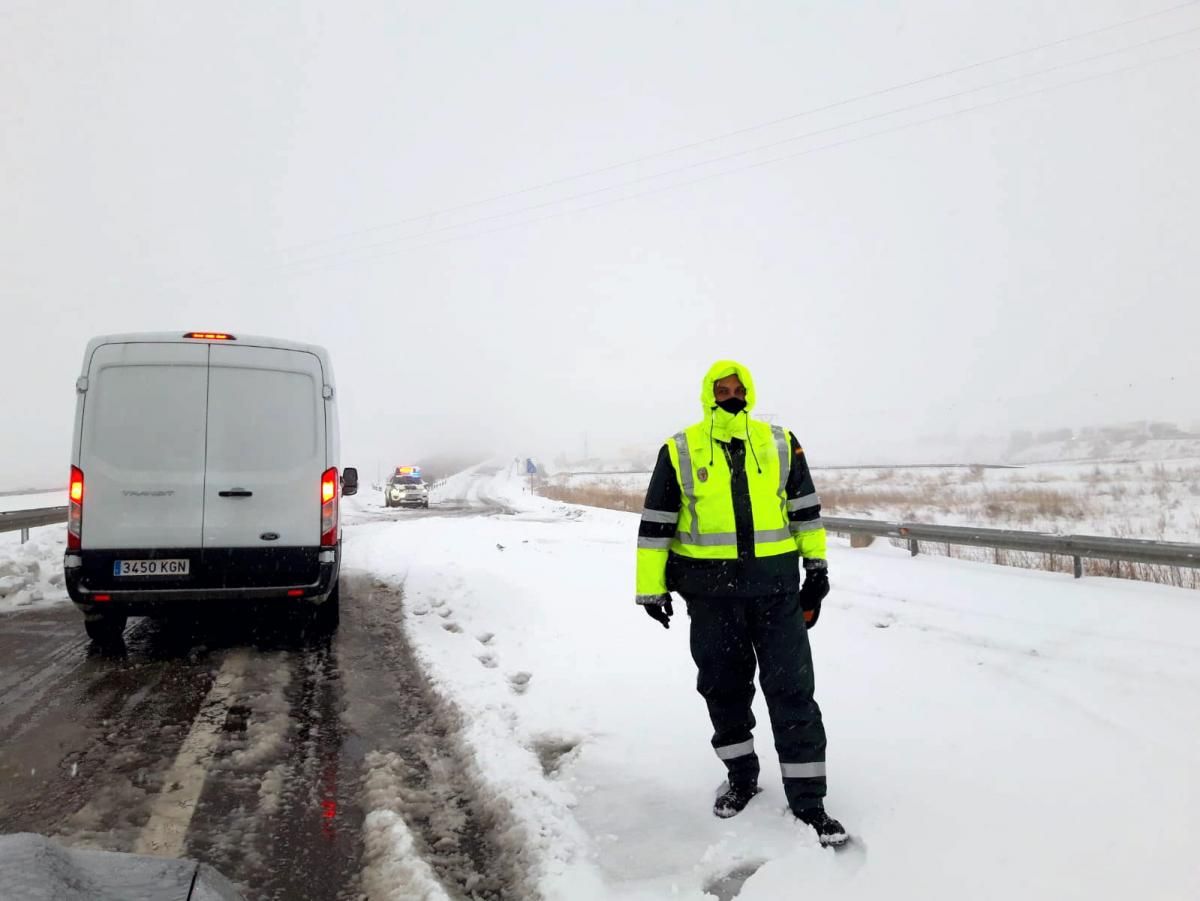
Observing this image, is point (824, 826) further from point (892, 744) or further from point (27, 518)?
point (27, 518)

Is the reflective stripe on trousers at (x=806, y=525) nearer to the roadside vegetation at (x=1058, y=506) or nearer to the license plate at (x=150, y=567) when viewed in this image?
the license plate at (x=150, y=567)

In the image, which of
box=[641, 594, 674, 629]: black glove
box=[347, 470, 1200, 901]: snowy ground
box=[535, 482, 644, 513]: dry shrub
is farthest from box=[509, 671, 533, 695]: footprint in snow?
box=[535, 482, 644, 513]: dry shrub

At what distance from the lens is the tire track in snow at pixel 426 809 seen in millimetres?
2670

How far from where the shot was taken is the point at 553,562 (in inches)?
399

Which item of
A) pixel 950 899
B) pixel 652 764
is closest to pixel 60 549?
pixel 652 764

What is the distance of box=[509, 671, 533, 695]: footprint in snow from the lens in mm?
4934

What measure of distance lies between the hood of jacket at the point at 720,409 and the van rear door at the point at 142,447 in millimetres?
4233

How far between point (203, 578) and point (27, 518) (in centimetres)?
764

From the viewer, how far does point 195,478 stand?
210 inches

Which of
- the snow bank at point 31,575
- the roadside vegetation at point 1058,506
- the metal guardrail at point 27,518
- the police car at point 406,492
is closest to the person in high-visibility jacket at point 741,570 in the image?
the roadside vegetation at point 1058,506

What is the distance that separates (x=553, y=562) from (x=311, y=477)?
5013mm

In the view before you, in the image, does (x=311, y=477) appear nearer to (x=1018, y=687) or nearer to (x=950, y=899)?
(x=950, y=899)

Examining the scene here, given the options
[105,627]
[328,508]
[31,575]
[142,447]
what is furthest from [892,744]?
[31,575]

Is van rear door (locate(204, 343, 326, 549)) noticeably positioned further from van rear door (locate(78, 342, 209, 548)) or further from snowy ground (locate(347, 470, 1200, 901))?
snowy ground (locate(347, 470, 1200, 901))
